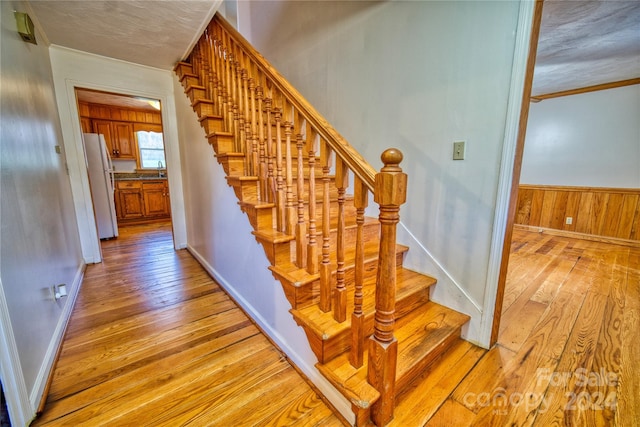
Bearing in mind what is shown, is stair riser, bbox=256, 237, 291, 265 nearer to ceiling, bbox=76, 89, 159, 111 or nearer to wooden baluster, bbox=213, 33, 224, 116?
wooden baluster, bbox=213, 33, 224, 116

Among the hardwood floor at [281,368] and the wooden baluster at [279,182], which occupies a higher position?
the wooden baluster at [279,182]

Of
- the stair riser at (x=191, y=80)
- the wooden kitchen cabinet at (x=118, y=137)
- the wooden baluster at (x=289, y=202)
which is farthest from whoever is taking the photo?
the wooden kitchen cabinet at (x=118, y=137)

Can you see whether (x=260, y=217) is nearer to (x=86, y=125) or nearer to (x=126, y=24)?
(x=126, y=24)

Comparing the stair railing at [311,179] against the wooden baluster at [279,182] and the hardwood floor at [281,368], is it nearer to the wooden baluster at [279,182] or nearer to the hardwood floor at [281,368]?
the wooden baluster at [279,182]

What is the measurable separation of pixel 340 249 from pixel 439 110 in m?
1.15

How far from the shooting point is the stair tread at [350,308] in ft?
3.84

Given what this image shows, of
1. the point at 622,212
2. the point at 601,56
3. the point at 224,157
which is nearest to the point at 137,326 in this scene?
the point at 224,157

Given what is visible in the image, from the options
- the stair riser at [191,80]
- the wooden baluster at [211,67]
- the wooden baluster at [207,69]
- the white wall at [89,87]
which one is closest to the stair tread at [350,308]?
the wooden baluster at [211,67]

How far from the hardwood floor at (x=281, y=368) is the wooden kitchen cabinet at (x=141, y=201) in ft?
10.1

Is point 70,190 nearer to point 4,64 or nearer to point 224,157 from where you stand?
point 4,64

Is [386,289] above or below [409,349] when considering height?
above

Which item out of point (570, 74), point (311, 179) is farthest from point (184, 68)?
point (570, 74)

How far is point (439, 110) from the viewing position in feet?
5.23

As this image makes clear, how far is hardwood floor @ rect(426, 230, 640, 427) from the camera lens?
112 cm
